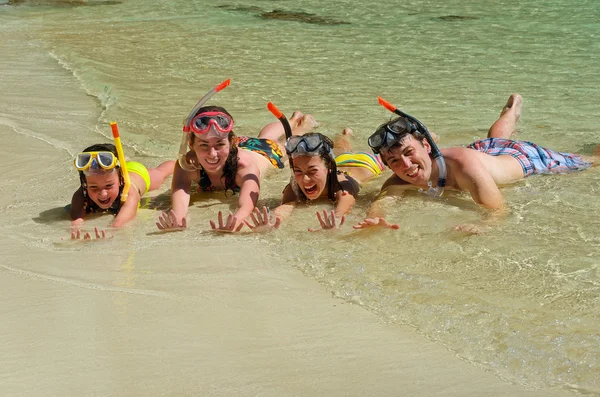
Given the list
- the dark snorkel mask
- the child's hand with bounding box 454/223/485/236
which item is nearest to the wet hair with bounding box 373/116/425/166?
the dark snorkel mask

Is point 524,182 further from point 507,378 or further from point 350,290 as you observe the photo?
point 507,378

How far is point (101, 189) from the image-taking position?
19.2 ft

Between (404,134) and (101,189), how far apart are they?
2.15 metres

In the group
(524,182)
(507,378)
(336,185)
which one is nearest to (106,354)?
(507,378)

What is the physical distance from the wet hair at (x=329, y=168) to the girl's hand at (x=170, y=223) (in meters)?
1.02

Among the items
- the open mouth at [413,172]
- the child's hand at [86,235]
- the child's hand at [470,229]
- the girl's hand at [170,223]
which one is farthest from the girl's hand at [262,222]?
the child's hand at [470,229]

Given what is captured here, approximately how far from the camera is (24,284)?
4422 millimetres

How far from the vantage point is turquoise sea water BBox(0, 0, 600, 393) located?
405 cm

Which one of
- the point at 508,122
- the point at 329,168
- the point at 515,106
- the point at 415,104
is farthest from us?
the point at 415,104

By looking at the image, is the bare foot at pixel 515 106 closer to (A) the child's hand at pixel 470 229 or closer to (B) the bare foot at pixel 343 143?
(B) the bare foot at pixel 343 143

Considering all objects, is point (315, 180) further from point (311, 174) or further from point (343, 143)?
point (343, 143)

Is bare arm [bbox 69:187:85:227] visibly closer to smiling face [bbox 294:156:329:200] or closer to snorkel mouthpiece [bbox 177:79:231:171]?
snorkel mouthpiece [bbox 177:79:231:171]

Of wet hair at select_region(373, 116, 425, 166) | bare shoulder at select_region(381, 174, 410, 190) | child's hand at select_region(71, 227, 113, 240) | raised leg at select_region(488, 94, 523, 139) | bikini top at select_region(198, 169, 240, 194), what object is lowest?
child's hand at select_region(71, 227, 113, 240)

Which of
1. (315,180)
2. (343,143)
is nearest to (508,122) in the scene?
(343,143)
